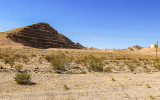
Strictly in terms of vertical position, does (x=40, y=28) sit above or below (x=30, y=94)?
above

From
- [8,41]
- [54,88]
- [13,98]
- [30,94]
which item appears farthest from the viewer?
[8,41]

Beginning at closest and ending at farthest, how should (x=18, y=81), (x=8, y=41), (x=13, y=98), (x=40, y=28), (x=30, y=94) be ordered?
(x=13, y=98), (x=30, y=94), (x=18, y=81), (x=8, y=41), (x=40, y=28)

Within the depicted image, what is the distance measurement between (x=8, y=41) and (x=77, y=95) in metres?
72.3

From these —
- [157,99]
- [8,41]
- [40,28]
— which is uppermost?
[40,28]

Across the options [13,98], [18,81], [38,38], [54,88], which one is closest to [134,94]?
[54,88]

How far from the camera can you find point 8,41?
7150cm

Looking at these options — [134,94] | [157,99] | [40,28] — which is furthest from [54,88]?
[40,28]

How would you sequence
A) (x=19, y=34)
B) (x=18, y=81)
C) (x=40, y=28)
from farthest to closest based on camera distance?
(x=40, y=28)
(x=19, y=34)
(x=18, y=81)

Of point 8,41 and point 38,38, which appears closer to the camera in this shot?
point 8,41

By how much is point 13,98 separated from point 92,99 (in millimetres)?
3487

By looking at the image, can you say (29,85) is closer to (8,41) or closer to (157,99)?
(157,99)

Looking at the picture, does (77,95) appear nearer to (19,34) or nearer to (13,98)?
(13,98)

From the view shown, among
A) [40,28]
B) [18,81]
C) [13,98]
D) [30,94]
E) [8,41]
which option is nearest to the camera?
[13,98]

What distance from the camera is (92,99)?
22.9 feet
